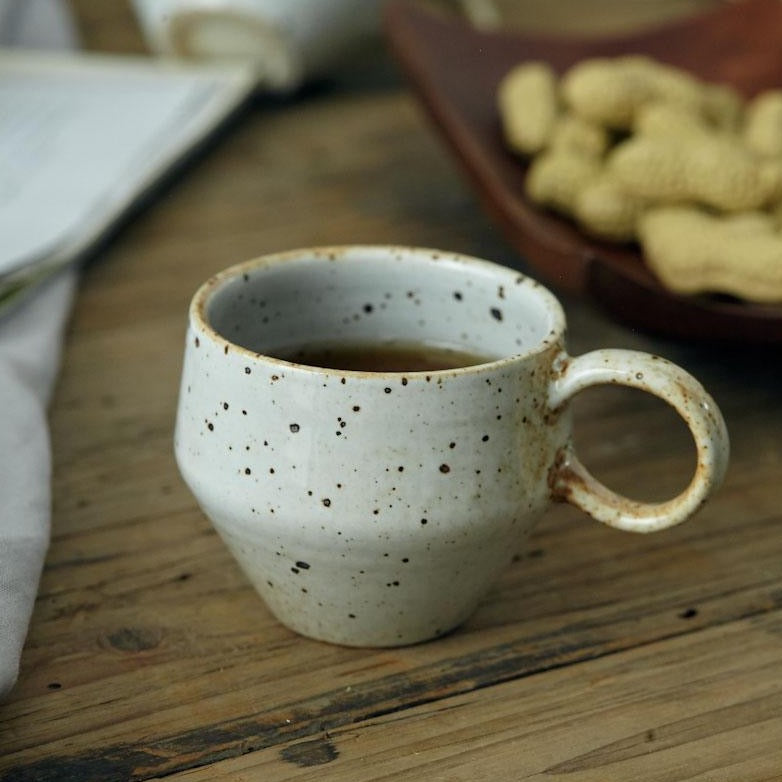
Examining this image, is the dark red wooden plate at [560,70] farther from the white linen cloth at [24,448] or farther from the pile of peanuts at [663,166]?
the white linen cloth at [24,448]

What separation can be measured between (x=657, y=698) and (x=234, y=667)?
14 cm

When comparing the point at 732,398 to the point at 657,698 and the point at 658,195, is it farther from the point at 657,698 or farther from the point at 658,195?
the point at 657,698

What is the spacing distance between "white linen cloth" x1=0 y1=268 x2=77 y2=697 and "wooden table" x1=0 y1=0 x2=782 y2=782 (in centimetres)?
2

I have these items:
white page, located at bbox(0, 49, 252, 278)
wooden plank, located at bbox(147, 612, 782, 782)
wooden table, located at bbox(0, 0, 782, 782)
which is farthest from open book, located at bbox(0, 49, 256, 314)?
wooden plank, located at bbox(147, 612, 782, 782)

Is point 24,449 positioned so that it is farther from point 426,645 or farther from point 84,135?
point 84,135

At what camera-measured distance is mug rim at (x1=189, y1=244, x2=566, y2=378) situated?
1.18 feet

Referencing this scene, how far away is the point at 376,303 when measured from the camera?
1.47 feet

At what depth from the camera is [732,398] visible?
594 millimetres

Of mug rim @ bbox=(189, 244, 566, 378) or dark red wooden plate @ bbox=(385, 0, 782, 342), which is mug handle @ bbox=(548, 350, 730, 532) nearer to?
mug rim @ bbox=(189, 244, 566, 378)

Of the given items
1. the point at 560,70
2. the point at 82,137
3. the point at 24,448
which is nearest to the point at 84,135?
the point at 82,137

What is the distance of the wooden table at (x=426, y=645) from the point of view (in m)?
0.37

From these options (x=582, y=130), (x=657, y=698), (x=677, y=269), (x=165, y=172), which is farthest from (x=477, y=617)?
(x=165, y=172)

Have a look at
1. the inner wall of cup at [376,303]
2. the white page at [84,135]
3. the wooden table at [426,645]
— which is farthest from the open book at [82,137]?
the inner wall of cup at [376,303]

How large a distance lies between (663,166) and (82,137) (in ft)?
1.48
